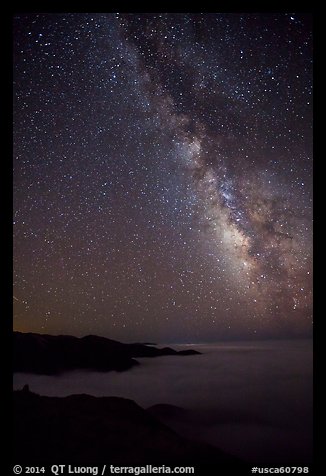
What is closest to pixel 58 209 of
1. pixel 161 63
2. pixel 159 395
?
pixel 161 63

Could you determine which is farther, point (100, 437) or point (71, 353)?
point (71, 353)

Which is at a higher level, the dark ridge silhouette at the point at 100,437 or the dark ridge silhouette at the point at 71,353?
the dark ridge silhouette at the point at 71,353

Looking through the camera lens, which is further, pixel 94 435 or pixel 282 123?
pixel 282 123

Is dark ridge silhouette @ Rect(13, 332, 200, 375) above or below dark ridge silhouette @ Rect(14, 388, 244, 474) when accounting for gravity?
above

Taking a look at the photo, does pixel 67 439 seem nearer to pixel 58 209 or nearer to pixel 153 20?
pixel 58 209
